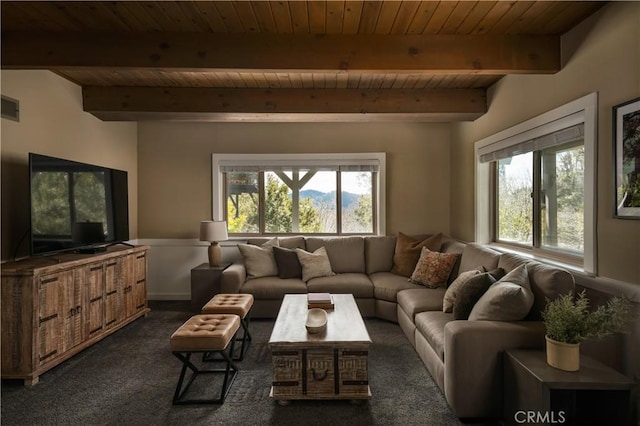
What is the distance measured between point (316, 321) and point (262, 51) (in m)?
2.10

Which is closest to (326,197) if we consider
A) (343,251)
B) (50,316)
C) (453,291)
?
(343,251)

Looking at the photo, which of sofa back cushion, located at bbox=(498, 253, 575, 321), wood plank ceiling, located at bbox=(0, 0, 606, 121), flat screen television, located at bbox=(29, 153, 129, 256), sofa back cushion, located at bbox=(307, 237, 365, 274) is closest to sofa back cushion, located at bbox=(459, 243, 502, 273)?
sofa back cushion, located at bbox=(498, 253, 575, 321)

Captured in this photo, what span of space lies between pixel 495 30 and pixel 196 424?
348 cm

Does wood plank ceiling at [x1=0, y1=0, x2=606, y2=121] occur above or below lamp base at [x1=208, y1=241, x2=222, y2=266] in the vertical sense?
above

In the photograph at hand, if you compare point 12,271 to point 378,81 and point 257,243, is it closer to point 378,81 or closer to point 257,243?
point 257,243

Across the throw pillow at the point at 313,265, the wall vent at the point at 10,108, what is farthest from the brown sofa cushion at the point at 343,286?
the wall vent at the point at 10,108

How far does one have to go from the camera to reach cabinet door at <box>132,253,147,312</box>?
373cm

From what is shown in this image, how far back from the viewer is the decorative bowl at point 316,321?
2.24 m

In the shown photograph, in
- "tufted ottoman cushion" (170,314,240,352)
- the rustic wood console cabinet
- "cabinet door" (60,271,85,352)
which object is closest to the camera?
"tufted ottoman cushion" (170,314,240,352)

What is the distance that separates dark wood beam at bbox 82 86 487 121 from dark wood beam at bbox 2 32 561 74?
108 cm

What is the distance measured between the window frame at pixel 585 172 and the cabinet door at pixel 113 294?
4001mm

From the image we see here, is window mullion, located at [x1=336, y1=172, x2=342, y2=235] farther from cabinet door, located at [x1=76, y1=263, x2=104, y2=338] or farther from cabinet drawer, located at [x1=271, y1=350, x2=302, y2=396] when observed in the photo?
cabinet door, located at [x1=76, y1=263, x2=104, y2=338]

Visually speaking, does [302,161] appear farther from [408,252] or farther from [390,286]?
[390,286]

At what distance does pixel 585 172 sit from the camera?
7.50 feet
